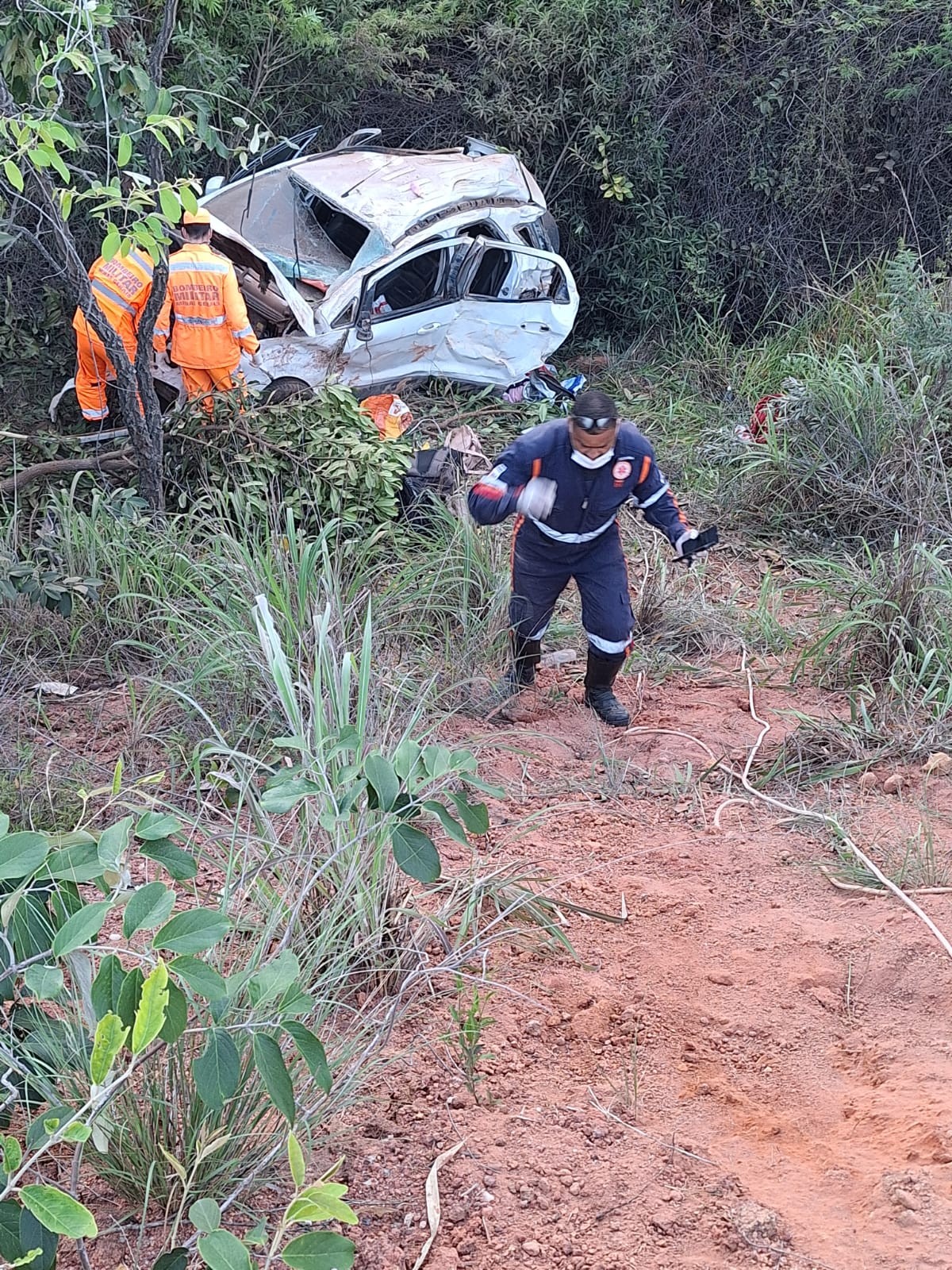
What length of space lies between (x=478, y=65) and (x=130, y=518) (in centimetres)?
646

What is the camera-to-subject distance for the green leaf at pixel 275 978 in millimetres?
1873

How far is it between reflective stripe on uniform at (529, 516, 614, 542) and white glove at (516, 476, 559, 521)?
0.68ft

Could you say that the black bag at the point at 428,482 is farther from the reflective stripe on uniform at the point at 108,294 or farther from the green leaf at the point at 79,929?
the green leaf at the point at 79,929

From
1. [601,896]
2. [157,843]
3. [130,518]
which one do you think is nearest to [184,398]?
[130,518]

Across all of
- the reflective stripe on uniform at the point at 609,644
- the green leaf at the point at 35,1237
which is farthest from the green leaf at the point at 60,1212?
the reflective stripe on uniform at the point at 609,644

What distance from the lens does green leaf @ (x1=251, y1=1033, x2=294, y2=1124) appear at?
173 centimetres

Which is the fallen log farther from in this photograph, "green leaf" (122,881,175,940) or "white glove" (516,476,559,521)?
"green leaf" (122,881,175,940)

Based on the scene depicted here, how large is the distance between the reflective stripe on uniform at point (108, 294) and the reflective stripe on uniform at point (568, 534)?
3470mm

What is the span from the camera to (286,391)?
7.36 metres

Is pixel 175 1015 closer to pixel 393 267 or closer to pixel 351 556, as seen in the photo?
pixel 351 556

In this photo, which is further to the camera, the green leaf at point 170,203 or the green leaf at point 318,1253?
the green leaf at point 170,203

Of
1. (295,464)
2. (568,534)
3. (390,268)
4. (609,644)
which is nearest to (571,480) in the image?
(568,534)

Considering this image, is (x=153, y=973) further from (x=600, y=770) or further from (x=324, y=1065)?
(x=600, y=770)

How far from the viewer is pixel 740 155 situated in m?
10.1
